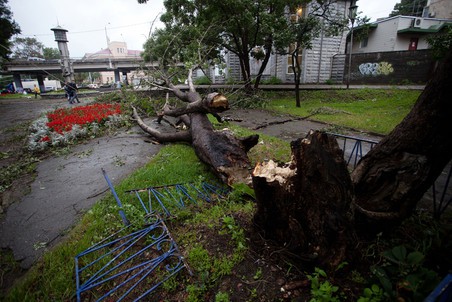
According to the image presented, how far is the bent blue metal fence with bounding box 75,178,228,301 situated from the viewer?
2.02m

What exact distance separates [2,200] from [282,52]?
12035mm

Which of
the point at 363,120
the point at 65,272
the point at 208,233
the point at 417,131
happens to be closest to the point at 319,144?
the point at 417,131

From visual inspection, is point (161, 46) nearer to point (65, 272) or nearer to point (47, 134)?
point (47, 134)

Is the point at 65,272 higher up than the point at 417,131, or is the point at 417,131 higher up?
the point at 417,131

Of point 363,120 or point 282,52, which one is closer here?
point 363,120

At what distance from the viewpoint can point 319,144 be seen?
1.77 meters

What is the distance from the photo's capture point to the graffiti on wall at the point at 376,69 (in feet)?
52.9

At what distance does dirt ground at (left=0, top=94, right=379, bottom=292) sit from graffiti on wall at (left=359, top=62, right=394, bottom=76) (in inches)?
500

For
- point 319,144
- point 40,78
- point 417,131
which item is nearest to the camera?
point 319,144

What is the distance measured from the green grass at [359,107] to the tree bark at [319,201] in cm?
618

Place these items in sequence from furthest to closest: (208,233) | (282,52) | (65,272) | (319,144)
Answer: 1. (282,52)
2. (208,233)
3. (65,272)
4. (319,144)

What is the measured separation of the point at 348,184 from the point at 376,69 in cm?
1932

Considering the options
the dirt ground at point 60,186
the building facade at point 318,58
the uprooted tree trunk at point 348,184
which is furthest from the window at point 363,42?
the uprooted tree trunk at point 348,184

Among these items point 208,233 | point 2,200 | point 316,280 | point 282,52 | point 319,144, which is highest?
point 282,52
